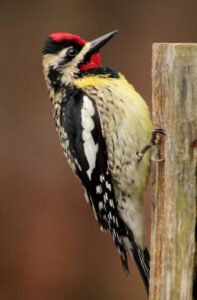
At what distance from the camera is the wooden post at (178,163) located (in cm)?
359

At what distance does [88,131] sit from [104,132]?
0.07 metres

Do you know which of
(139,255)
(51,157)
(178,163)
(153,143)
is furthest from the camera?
(51,157)

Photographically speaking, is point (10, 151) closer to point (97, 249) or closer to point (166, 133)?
point (97, 249)

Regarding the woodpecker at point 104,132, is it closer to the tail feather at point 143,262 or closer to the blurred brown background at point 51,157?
the tail feather at point 143,262

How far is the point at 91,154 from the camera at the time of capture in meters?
4.47

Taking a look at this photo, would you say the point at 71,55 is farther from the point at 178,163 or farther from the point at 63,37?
the point at 178,163

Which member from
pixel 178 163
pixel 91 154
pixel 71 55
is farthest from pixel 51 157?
pixel 178 163

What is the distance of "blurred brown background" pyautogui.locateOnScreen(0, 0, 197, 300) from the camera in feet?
20.8

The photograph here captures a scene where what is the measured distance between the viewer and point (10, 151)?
21.6 feet

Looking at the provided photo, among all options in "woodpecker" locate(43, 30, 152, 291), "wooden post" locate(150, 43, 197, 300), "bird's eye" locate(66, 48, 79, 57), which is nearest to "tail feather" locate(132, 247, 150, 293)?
"woodpecker" locate(43, 30, 152, 291)

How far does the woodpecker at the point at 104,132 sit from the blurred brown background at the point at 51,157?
151 cm

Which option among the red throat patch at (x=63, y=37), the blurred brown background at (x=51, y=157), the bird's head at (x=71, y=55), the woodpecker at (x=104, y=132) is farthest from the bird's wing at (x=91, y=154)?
the blurred brown background at (x=51, y=157)

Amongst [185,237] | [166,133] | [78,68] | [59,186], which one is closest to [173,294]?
[185,237]

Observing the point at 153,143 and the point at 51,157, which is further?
the point at 51,157
